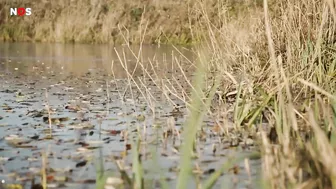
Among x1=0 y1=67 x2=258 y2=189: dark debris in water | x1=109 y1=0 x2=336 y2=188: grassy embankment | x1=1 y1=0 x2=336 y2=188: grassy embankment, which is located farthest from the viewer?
x1=109 y1=0 x2=336 y2=188: grassy embankment

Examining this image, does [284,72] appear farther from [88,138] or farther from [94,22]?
[94,22]

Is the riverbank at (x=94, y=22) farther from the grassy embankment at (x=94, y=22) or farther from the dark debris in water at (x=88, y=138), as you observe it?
the dark debris in water at (x=88, y=138)

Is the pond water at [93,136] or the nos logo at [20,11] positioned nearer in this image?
the pond water at [93,136]

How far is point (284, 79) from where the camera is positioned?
2.43m

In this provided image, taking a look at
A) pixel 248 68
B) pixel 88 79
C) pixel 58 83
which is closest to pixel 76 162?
pixel 248 68

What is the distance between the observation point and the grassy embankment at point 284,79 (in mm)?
2119

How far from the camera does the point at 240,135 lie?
3770mm

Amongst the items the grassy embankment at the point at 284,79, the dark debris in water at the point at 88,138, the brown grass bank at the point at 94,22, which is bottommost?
the dark debris in water at the point at 88,138

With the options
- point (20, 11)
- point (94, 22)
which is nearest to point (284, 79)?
point (94, 22)

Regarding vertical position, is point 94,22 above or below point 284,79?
above

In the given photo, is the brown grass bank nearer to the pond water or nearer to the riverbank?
the riverbank

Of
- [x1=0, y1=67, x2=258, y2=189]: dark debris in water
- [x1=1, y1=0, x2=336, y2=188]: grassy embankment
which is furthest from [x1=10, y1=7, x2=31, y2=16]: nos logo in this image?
[x1=1, y1=0, x2=336, y2=188]: grassy embankment

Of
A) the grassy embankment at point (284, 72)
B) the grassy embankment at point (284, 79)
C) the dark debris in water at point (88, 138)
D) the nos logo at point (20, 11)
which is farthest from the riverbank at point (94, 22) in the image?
the dark debris in water at point (88, 138)

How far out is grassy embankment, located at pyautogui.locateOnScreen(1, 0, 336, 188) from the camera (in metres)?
2.12
